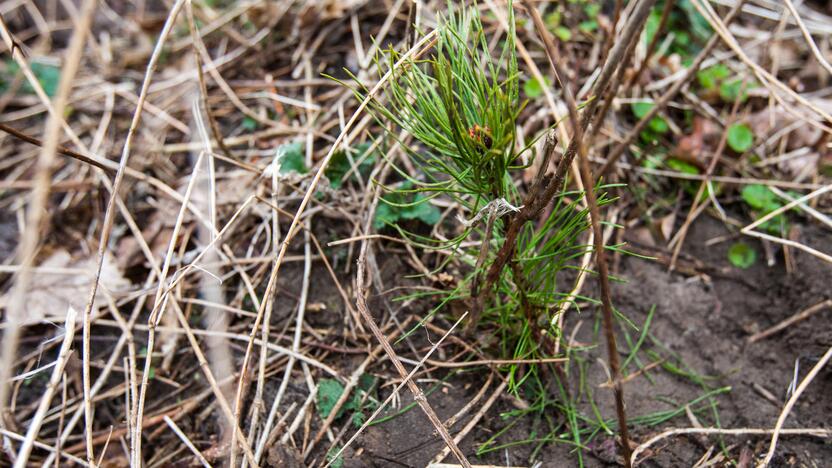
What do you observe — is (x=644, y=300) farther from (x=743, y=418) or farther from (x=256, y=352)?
(x=256, y=352)

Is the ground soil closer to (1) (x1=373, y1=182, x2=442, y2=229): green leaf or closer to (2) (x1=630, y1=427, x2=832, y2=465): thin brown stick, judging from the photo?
(2) (x1=630, y1=427, x2=832, y2=465): thin brown stick

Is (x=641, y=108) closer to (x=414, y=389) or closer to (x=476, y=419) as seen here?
(x=476, y=419)

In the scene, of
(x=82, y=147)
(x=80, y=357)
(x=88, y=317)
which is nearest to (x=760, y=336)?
(x=88, y=317)

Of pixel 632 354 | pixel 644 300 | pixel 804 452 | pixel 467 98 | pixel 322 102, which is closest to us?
pixel 467 98

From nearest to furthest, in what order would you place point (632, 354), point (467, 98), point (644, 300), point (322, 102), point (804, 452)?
point (467, 98) < point (804, 452) < point (632, 354) < point (644, 300) < point (322, 102)

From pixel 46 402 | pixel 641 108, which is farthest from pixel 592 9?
pixel 46 402

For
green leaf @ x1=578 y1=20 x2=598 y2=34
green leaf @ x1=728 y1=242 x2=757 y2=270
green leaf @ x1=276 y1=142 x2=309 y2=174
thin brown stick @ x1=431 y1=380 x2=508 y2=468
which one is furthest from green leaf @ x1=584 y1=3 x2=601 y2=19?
thin brown stick @ x1=431 y1=380 x2=508 y2=468

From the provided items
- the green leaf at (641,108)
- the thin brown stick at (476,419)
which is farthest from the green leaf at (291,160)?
the green leaf at (641,108)

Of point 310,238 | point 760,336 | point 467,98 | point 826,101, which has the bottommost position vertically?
point 760,336
